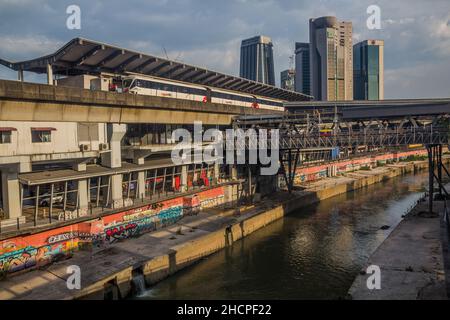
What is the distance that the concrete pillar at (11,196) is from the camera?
25689 millimetres

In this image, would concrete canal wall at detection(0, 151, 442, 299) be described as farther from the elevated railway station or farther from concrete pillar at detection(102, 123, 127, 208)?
the elevated railway station

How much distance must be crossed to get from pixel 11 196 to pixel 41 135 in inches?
200

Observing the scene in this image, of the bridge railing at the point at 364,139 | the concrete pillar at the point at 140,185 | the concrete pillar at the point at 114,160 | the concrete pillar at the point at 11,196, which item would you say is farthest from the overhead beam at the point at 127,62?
the concrete pillar at the point at 11,196

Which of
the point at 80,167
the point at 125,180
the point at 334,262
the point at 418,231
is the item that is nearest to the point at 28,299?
the point at 80,167

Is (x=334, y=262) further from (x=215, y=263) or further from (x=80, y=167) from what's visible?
(x=80, y=167)

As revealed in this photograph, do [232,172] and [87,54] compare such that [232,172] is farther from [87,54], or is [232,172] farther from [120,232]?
[87,54]

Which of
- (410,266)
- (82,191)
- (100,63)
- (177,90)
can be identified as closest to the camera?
(410,266)

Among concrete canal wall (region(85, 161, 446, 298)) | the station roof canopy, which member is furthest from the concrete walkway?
the station roof canopy

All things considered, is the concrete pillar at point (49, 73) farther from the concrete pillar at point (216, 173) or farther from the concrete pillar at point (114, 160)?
the concrete pillar at point (216, 173)

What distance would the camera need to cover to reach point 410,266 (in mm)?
25797

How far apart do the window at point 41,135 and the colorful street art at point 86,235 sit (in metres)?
6.84

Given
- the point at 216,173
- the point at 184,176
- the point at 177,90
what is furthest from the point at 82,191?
the point at 177,90

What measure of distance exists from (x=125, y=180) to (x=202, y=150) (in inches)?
460

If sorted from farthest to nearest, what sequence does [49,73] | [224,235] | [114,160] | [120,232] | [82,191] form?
[49,73] < [224,235] < [114,160] < [120,232] < [82,191]
